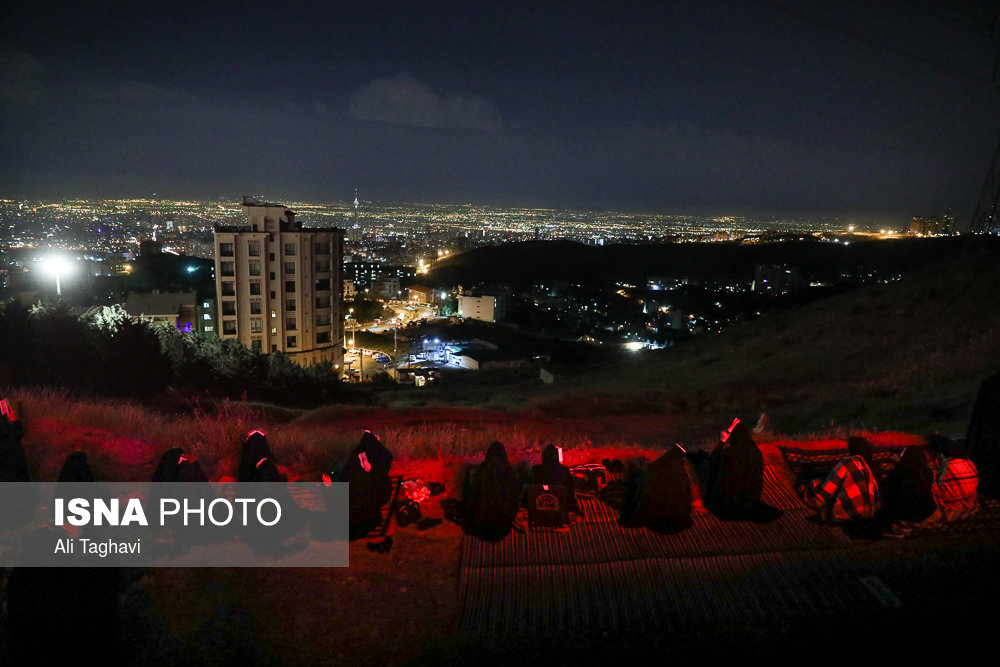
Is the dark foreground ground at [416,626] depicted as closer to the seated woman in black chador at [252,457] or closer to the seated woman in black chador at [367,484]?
the seated woman in black chador at [367,484]

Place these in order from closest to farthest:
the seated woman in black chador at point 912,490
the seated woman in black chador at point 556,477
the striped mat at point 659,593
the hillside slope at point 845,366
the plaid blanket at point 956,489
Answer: the striped mat at point 659,593 < the seated woman in black chador at point 912,490 < the plaid blanket at point 956,489 < the seated woman in black chador at point 556,477 < the hillside slope at point 845,366

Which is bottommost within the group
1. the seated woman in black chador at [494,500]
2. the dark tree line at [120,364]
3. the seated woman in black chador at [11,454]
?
the dark tree line at [120,364]

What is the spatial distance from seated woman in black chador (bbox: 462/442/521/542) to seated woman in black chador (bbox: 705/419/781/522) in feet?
7.57

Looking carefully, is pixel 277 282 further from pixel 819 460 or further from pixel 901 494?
pixel 901 494

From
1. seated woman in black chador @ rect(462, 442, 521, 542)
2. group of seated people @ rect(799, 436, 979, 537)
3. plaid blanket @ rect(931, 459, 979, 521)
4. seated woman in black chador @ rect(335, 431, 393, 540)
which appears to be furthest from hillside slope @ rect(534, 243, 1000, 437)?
seated woman in black chador @ rect(335, 431, 393, 540)

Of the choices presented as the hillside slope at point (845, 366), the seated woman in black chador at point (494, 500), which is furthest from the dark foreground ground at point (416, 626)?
the hillside slope at point (845, 366)

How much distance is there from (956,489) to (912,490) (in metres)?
0.71

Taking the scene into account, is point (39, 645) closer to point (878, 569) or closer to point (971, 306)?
point (878, 569)

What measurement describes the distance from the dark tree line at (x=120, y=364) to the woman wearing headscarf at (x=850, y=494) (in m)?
14.3

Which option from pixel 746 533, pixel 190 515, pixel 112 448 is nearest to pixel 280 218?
pixel 112 448

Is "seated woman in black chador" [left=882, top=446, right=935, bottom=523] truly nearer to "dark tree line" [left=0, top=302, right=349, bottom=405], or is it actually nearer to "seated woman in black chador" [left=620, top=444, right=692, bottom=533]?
"seated woman in black chador" [left=620, top=444, right=692, bottom=533]

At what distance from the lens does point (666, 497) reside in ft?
19.7

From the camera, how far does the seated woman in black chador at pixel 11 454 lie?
538 cm

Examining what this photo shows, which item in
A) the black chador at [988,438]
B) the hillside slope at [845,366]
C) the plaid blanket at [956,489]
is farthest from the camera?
the hillside slope at [845,366]
